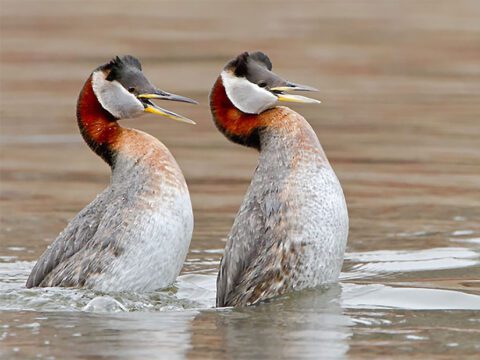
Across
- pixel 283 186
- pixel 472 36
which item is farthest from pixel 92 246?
pixel 472 36

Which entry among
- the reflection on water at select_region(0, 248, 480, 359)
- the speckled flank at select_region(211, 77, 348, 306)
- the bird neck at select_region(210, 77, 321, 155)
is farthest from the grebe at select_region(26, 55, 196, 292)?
the speckled flank at select_region(211, 77, 348, 306)

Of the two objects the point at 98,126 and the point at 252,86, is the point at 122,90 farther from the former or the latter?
the point at 252,86

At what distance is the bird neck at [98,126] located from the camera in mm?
11711

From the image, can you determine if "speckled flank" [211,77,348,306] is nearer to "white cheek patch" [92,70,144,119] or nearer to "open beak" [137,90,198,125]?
"open beak" [137,90,198,125]

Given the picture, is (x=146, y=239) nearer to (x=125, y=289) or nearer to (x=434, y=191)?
(x=125, y=289)

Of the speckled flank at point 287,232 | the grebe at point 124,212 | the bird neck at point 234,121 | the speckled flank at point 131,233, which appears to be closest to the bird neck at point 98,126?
the grebe at point 124,212

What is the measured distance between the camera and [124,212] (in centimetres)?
1125

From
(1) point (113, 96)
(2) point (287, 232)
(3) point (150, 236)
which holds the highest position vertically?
(1) point (113, 96)

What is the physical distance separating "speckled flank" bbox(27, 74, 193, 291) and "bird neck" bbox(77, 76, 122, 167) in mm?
111

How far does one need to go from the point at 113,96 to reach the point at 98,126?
0.91 ft

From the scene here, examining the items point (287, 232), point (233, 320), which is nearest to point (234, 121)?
point (287, 232)

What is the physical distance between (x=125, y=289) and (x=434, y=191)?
5217mm

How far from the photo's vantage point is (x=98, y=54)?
27578mm

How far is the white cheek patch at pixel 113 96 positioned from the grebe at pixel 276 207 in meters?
0.83
